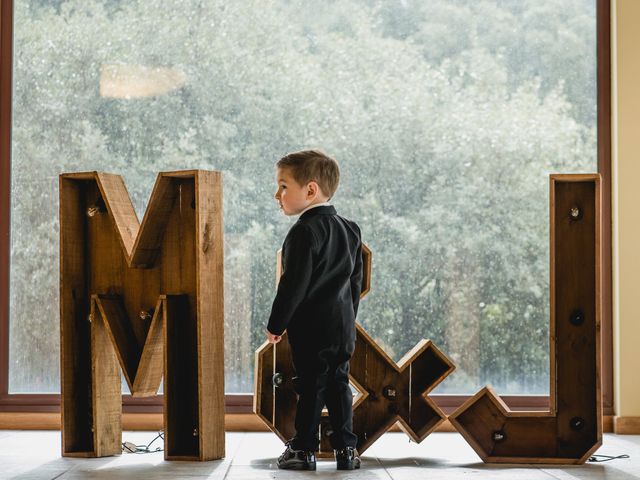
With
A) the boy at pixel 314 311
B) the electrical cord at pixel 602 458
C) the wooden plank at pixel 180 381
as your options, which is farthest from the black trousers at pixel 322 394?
the electrical cord at pixel 602 458

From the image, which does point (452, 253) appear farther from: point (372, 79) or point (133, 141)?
point (133, 141)

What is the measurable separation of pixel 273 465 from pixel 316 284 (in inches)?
23.4

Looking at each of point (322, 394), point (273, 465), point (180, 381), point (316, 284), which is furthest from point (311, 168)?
point (273, 465)

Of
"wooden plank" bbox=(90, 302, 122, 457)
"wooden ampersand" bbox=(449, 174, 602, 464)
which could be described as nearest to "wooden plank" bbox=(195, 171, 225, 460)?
"wooden plank" bbox=(90, 302, 122, 457)

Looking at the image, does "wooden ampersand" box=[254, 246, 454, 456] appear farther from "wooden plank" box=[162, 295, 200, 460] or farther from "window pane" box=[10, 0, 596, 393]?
"window pane" box=[10, 0, 596, 393]

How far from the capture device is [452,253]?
13.1ft

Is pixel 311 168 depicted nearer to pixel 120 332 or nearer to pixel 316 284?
pixel 316 284

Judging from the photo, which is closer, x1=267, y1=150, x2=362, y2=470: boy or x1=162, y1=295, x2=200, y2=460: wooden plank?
x1=267, y1=150, x2=362, y2=470: boy

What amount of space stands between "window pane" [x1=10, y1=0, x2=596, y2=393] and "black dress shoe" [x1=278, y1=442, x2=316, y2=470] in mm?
1068

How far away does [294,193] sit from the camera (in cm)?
304

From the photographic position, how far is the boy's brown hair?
9.96 ft

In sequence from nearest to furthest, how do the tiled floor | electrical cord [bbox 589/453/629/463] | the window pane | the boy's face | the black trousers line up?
the tiled floor
the black trousers
the boy's face
electrical cord [bbox 589/453/629/463]
the window pane

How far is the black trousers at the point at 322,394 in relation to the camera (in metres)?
2.91

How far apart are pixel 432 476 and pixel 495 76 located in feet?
6.21
